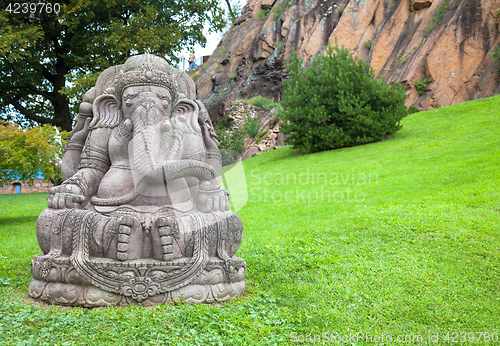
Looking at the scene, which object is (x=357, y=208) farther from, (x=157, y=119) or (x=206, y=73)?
(x=206, y=73)

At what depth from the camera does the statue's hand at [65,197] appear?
316 cm

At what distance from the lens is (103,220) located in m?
3.05

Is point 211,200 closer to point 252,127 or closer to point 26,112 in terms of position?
point 26,112

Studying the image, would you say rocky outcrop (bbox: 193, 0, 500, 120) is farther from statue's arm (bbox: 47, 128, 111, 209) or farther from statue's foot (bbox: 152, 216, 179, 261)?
statue's foot (bbox: 152, 216, 179, 261)

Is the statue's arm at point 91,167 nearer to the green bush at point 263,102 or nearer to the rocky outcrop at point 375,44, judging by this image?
the rocky outcrop at point 375,44

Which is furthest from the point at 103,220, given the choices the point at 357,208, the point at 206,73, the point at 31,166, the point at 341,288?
the point at 206,73

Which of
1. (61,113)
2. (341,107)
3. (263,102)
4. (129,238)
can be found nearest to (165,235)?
(129,238)

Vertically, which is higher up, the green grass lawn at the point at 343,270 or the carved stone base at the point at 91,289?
the carved stone base at the point at 91,289

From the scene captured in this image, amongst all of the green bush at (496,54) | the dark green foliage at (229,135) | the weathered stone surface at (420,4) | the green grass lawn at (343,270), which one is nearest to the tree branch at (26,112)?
the green grass lawn at (343,270)

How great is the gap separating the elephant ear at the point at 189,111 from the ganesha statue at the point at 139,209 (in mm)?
10

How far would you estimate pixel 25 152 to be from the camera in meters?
7.61

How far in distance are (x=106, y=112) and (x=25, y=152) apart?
507cm

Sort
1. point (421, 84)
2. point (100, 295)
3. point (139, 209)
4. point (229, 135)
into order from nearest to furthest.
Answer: point (100, 295) → point (139, 209) → point (421, 84) → point (229, 135)

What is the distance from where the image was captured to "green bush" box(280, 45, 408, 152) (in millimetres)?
13445
